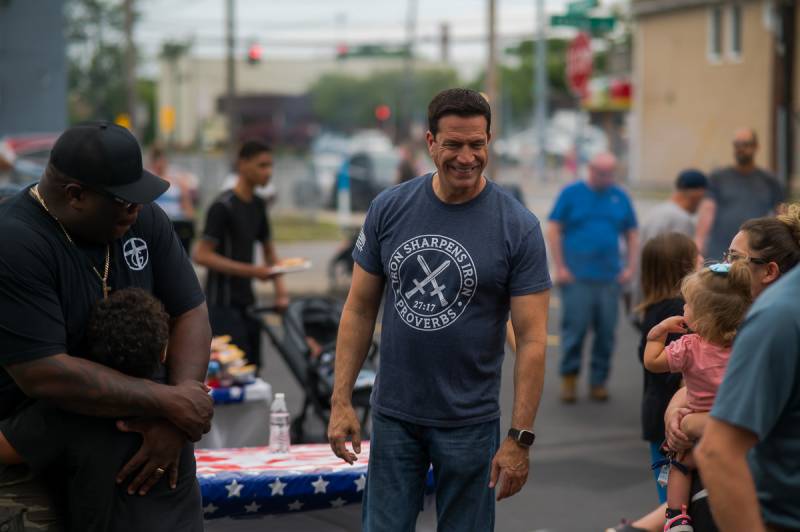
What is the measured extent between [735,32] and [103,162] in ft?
140

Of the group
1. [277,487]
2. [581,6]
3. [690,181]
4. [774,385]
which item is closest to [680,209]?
[690,181]

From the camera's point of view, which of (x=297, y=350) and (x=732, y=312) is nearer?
(x=732, y=312)

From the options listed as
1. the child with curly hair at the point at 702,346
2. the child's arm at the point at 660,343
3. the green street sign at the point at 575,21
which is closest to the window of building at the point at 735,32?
the green street sign at the point at 575,21

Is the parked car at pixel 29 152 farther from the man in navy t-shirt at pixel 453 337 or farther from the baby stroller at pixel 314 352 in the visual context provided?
the man in navy t-shirt at pixel 453 337

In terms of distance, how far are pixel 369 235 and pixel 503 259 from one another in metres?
0.51

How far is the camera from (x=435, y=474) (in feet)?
13.9

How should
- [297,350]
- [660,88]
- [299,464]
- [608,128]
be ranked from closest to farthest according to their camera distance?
→ [299,464] → [297,350] → [660,88] → [608,128]

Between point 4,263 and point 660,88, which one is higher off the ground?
point 660,88

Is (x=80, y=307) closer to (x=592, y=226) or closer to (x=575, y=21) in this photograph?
(x=592, y=226)

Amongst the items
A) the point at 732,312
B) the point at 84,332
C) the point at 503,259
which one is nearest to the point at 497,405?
the point at 503,259

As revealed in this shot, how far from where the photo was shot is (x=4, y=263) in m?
3.34

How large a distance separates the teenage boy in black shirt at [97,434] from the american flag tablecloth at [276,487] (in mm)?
1478

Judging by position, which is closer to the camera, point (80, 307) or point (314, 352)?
point (80, 307)

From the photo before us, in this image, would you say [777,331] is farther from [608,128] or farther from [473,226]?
[608,128]
